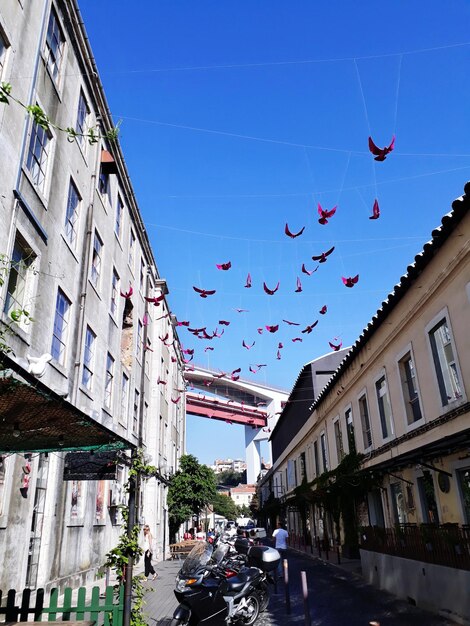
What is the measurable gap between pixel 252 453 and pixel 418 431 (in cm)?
8156

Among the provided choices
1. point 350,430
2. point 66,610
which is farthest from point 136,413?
point 66,610

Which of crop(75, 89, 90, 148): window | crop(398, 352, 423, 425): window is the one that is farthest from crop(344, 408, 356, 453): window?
crop(75, 89, 90, 148): window

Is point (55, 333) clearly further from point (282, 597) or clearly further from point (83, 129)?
point (282, 597)

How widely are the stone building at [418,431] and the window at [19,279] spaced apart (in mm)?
9366

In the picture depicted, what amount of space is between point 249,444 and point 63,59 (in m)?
82.1

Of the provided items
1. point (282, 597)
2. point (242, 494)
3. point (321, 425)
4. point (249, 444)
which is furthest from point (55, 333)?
point (242, 494)

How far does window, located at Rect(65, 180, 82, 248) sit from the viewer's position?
49.7ft

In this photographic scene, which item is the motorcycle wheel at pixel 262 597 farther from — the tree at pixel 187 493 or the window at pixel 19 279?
the tree at pixel 187 493

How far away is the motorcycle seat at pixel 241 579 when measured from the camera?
9.51 m

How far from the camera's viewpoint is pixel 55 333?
14.1m

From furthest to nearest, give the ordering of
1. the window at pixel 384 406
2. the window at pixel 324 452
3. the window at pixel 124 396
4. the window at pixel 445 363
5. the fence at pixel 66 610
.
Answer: the window at pixel 324 452, the window at pixel 124 396, the window at pixel 384 406, the window at pixel 445 363, the fence at pixel 66 610

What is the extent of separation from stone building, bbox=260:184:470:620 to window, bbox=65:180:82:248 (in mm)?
9738

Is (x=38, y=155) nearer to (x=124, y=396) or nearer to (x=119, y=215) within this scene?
(x=119, y=215)

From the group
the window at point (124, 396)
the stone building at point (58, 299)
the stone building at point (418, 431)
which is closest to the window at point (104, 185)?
the stone building at point (58, 299)
